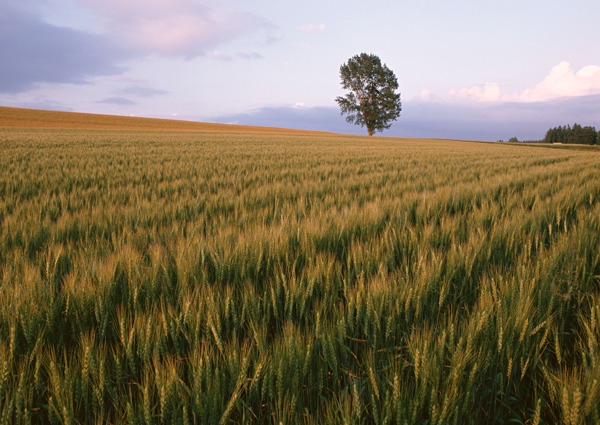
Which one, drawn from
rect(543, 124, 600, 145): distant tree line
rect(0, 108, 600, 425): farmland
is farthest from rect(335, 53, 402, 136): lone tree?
rect(543, 124, 600, 145): distant tree line

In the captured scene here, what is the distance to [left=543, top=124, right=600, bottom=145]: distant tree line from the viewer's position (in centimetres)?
9125

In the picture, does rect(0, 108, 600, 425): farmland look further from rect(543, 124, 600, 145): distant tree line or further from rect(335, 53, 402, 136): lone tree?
rect(543, 124, 600, 145): distant tree line

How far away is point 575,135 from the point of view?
96.8 metres

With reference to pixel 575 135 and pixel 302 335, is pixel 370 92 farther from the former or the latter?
pixel 575 135

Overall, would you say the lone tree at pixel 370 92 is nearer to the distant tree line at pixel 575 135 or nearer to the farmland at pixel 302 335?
the farmland at pixel 302 335

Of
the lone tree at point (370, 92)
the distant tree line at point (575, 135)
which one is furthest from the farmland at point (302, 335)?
the distant tree line at point (575, 135)

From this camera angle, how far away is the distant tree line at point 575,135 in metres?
91.2

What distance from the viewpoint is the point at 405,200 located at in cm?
315

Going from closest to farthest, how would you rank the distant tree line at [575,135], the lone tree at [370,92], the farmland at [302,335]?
the farmland at [302,335], the lone tree at [370,92], the distant tree line at [575,135]

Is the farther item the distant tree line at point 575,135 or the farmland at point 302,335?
the distant tree line at point 575,135

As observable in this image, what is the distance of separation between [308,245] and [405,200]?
1780 mm

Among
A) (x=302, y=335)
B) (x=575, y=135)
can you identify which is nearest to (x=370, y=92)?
(x=302, y=335)

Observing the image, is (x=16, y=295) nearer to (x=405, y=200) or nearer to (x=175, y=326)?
(x=175, y=326)

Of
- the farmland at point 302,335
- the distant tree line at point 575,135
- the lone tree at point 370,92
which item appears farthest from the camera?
the distant tree line at point 575,135
